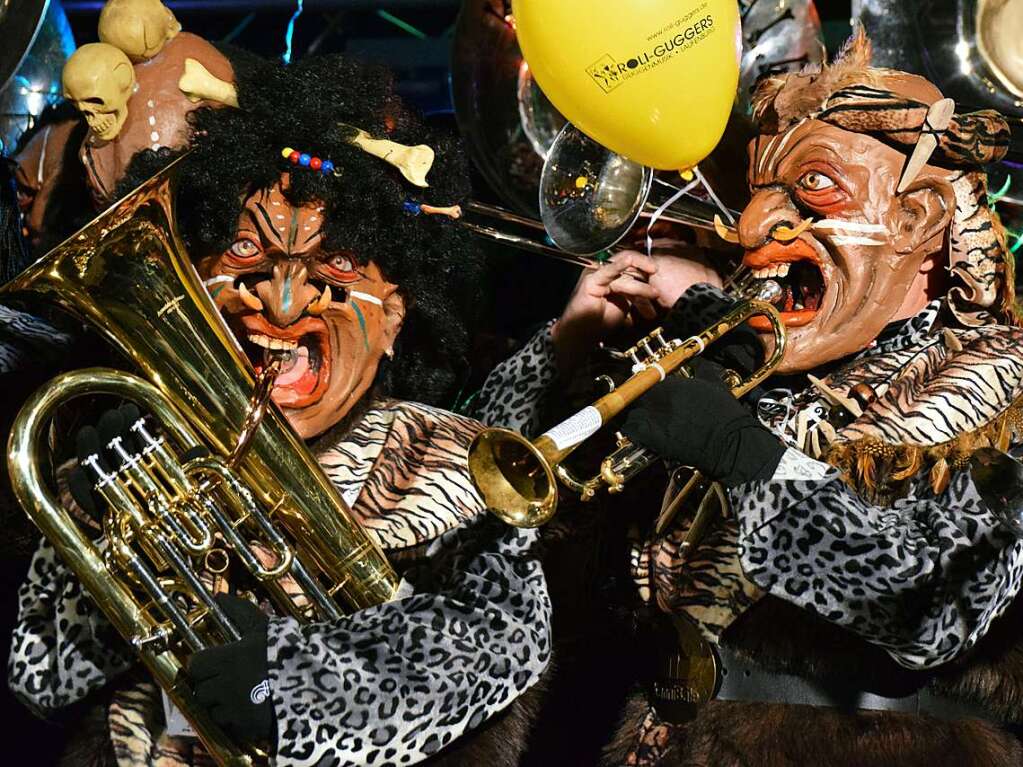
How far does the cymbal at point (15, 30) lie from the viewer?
509cm

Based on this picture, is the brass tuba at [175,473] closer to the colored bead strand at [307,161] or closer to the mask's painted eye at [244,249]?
the mask's painted eye at [244,249]

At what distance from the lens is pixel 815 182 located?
4.59m

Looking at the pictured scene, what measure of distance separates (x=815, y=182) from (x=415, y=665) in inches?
70.1

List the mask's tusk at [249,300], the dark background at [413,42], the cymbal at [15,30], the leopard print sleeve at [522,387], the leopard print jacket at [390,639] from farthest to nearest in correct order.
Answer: the dark background at [413,42] < the cymbal at [15,30] < the leopard print sleeve at [522,387] < the mask's tusk at [249,300] < the leopard print jacket at [390,639]

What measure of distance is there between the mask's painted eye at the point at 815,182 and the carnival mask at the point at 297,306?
4.18ft

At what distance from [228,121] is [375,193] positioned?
46cm

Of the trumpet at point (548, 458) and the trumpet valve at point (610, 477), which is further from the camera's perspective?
the trumpet valve at point (610, 477)

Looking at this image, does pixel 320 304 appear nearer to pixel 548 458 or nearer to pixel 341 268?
pixel 341 268

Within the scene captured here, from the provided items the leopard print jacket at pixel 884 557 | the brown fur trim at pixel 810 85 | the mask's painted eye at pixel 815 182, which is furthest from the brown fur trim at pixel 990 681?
the brown fur trim at pixel 810 85

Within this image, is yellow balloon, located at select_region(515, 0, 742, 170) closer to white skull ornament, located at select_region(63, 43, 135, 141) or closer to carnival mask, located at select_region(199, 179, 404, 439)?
carnival mask, located at select_region(199, 179, 404, 439)

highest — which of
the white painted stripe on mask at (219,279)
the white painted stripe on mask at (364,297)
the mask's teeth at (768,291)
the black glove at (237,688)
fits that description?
the white painted stripe on mask at (219,279)

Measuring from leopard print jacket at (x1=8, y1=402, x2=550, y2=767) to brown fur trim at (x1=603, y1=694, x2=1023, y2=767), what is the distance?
51 cm

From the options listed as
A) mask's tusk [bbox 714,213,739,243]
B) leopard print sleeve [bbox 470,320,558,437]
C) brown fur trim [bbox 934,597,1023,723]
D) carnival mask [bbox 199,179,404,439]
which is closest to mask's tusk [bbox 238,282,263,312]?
carnival mask [bbox 199,179,404,439]

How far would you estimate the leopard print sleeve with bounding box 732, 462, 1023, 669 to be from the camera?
12.8ft
